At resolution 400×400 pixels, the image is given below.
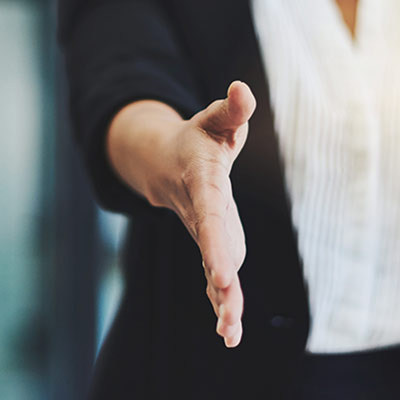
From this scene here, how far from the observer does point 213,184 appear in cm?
10

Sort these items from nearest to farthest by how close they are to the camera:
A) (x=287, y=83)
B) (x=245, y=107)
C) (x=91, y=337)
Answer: (x=245, y=107)
(x=287, y=83)
(x=91, y=337)

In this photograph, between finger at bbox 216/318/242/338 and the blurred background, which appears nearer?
finger at bbox 216/318/242/338

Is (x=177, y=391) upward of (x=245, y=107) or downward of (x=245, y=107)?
downward

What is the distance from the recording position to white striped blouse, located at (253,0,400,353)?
0.20 metres

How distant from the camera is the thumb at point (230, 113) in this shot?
0.31 feet

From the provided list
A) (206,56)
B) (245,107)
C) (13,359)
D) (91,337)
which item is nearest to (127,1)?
(206,56)

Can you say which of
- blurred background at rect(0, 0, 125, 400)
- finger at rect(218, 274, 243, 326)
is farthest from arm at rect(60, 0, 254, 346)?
blurred background at rect(0, 0, 125, 400)

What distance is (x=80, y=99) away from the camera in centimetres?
22

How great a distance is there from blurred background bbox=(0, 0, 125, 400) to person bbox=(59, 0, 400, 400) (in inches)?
8.9

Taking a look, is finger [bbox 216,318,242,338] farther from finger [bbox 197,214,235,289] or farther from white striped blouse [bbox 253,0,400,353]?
white striped blouse [bbox 253,0,400,353]

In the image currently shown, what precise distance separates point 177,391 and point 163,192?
11 cm

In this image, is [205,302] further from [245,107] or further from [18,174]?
[18,174]

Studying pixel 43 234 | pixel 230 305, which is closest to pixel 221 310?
pixel 230 305

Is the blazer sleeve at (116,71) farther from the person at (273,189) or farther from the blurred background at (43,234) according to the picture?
the blurred background at (43,234)
